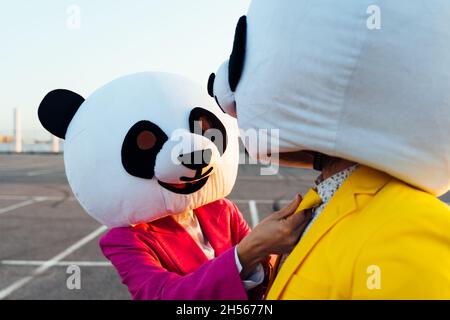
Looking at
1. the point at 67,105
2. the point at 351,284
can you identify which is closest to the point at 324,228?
the point at 351,284

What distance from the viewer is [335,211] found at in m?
1.13

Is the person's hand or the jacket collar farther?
the jacket collar

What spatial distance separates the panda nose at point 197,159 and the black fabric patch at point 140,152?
4.8 inches

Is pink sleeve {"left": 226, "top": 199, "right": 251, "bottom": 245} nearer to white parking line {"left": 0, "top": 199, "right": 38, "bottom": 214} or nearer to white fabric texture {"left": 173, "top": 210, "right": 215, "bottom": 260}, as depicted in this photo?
white fabric texture {"left": 173, "top": 210, "right": 215, "bottom": 260}

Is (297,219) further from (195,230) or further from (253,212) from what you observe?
(253,212)

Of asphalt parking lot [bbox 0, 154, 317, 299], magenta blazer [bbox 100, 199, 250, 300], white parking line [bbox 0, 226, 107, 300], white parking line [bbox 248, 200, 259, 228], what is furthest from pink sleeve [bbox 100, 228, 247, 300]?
white parking line [bbox 248, 200, 259, 228]

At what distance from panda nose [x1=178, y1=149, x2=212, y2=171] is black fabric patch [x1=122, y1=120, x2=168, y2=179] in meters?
0.12

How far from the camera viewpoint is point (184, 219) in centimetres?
185

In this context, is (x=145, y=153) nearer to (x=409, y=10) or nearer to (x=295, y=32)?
(x=295, y=32)

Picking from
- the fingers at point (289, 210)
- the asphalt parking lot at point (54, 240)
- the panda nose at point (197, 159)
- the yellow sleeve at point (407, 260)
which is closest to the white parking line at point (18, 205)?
the asphalt parking lot at point (54, 240)

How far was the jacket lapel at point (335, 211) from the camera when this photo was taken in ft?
3.67

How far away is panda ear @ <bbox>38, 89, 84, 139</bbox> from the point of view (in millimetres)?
1780

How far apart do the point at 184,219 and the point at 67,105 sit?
677 millimetres

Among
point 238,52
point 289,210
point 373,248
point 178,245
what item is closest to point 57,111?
point 178,245
